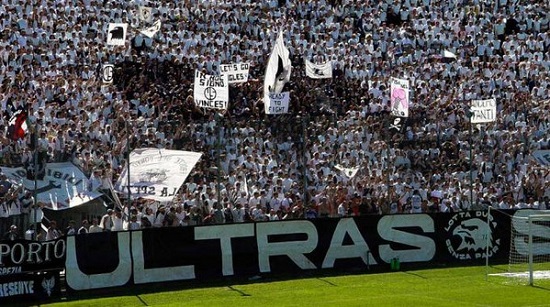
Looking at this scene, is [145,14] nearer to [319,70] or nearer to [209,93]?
[319,70]

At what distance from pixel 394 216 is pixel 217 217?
14.7 ft

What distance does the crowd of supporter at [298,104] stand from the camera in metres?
27.2

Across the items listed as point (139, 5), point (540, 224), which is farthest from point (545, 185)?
point (139, 5)

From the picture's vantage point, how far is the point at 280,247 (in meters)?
25.5

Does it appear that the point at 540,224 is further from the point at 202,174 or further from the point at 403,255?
the point at 202,174

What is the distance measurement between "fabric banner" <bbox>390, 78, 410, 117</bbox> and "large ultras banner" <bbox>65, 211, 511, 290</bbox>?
407 centimetres

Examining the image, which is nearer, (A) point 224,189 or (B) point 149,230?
(B) point 149,230

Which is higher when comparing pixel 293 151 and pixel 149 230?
pixel 293 151

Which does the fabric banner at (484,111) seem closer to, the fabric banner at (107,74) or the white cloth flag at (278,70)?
the white cloth flag at (278,70)

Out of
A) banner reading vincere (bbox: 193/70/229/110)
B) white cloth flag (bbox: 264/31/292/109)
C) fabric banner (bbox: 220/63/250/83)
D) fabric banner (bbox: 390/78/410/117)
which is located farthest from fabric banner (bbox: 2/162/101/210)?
fabric banner (bbox: 390/78/410/117)

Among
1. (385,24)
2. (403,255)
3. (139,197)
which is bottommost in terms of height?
(403,255)

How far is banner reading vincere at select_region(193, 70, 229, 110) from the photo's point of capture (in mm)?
27688

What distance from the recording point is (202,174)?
26.7 meters

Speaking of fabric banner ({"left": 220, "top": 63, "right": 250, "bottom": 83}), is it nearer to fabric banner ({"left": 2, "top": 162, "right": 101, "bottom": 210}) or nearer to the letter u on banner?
fabric banner ({"left": 2, "top": 162, "right": 101, "bottom": 210})
